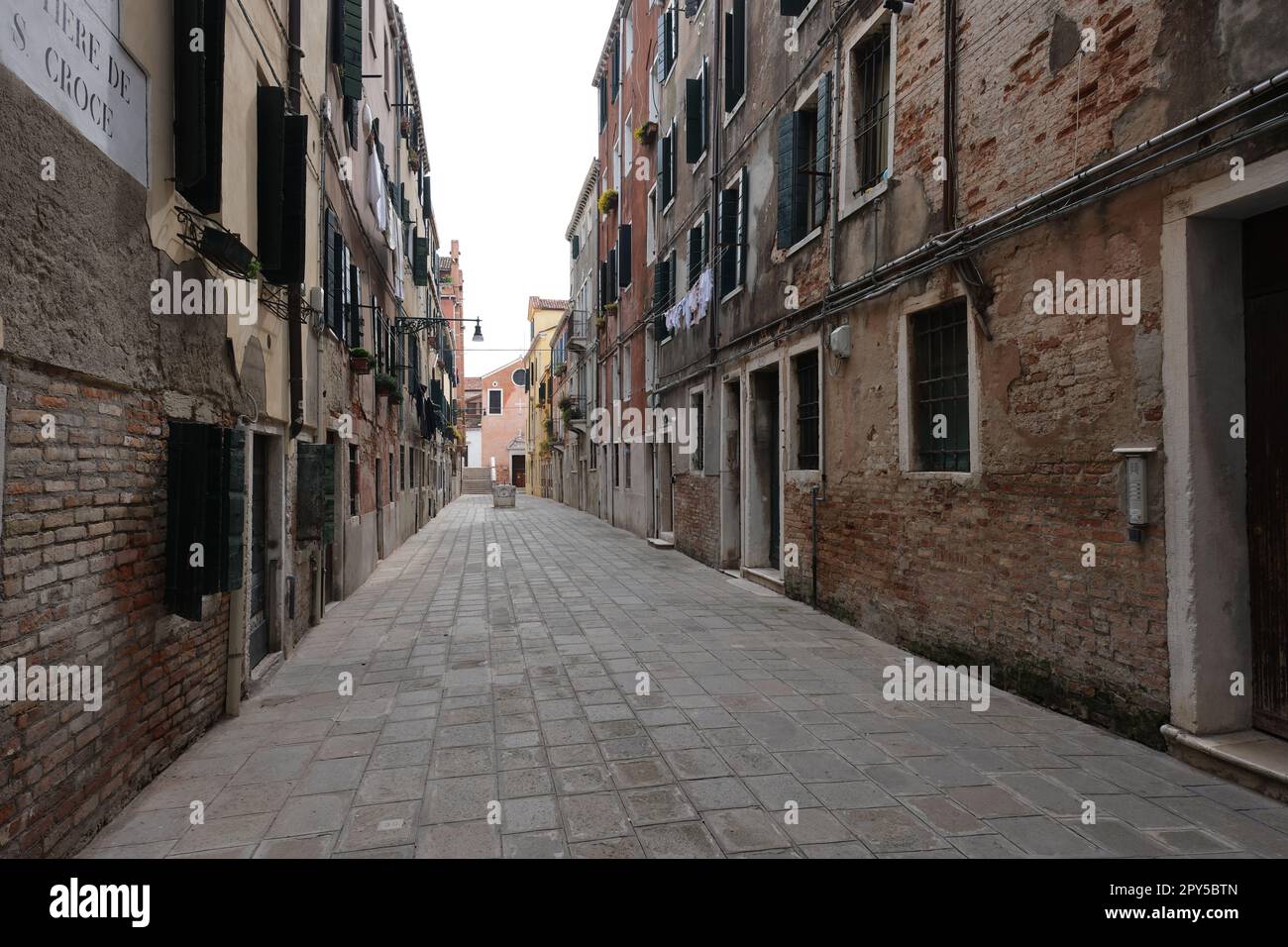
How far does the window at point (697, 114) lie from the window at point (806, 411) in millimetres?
5500

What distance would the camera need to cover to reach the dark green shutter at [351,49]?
9.15m

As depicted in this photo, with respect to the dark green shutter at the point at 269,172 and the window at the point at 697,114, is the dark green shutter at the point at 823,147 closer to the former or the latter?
the window at the point at 697,114

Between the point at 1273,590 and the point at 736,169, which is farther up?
the point at 736,169

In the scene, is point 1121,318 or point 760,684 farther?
point 760,684

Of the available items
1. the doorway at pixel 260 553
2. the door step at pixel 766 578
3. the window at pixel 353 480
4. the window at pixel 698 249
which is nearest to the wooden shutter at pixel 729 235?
the window at pixel 698 249

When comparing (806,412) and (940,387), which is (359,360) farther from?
(940,387)

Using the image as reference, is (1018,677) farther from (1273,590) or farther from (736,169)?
(736,169)

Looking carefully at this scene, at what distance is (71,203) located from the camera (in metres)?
3.01

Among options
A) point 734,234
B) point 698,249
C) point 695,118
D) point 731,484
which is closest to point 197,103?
point 734,234

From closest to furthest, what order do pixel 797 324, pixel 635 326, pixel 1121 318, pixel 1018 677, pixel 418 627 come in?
pixel 1121 318, pixel 1018 677, pixel 418 627, pixel 797 324, pixel 635 326

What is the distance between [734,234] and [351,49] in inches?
226

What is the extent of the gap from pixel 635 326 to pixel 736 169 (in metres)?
7.67

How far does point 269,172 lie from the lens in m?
5.57
